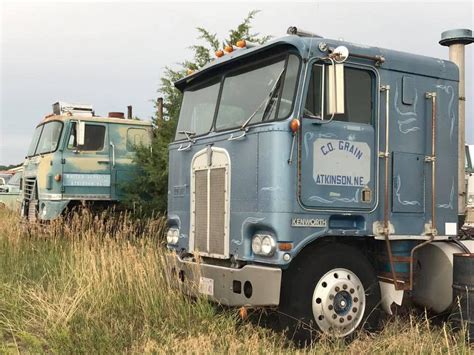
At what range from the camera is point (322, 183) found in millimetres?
5105

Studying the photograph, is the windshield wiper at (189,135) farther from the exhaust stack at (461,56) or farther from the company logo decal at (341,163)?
the exhaust stack at (461,56)

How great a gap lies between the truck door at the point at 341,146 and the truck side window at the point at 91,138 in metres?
6.84

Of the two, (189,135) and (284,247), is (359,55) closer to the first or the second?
(284,247)

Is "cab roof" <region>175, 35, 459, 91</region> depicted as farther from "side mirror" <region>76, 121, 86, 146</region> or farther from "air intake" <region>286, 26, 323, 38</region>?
"side mirror" <region>76, 121, 86, 146</region>

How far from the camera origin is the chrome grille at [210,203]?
5.49 m

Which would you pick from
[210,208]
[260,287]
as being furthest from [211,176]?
[260,287]

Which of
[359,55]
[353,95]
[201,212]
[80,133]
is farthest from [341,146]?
[80,133]

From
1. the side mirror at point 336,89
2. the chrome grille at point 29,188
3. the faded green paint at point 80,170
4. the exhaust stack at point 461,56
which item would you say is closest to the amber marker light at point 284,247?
the side mirror at point 336,89

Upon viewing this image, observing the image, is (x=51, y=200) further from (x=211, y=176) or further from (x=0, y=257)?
(x=211, y=176)

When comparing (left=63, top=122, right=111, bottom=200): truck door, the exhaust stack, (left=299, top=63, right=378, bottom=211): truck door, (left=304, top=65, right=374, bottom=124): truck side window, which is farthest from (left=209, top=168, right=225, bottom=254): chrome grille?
(left=63, top=122, right=111, bottom=200): truck door

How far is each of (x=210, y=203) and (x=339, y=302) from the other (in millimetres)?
1606

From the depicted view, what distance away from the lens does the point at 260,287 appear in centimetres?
485

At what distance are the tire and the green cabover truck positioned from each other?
6.70 metres

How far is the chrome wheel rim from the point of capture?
4.98m
